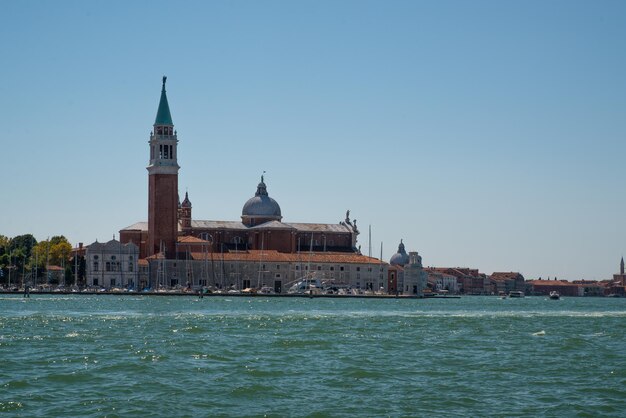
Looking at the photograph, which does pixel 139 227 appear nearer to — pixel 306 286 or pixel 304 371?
pixel 306 286

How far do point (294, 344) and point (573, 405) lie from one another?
13.7 m

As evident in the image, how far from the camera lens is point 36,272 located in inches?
4375

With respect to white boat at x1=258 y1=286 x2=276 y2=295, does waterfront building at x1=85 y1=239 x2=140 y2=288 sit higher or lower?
higher

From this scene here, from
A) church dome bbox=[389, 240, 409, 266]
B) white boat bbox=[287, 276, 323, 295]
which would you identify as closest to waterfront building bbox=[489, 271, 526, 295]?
church dome bbox=[389, 240, 409, 266]

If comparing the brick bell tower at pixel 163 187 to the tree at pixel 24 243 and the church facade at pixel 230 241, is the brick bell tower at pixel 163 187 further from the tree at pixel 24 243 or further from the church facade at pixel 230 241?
the tree at pixel 24 243

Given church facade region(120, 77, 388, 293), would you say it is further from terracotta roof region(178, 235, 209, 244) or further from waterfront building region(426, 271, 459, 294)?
waterfront building region(426, 271, 459, 294)

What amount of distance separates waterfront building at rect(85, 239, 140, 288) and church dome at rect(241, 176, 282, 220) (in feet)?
59.9

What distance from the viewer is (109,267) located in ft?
355

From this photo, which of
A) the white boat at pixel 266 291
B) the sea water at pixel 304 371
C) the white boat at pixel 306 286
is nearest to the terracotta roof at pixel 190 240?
the white boat at pixel 266 291

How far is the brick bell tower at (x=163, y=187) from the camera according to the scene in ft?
351

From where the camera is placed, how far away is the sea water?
2123 cm

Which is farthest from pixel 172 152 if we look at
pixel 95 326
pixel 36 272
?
pixel 95 326

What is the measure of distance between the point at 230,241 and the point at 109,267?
15.9 meters

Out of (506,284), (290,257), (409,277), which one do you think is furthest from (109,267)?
(506,284)
